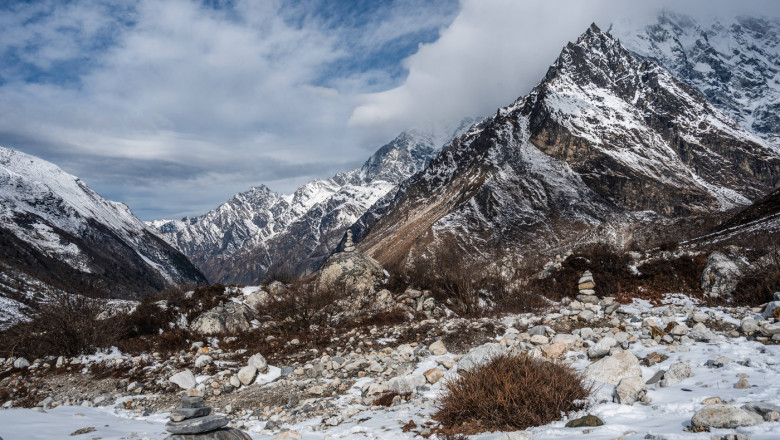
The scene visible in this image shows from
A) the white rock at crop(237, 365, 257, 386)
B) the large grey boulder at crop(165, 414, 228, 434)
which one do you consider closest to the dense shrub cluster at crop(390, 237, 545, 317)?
the white rock at crop(237, 365, 257, 386)

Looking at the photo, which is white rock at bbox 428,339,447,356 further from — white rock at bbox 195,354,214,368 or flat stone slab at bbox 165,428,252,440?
white rock at bbox 195,354,214,368

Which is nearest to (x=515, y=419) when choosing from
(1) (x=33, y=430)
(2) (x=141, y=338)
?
(1) (x=33, y=430)

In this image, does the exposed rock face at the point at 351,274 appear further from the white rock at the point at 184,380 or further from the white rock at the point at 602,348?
the white rock at the point at 602,348

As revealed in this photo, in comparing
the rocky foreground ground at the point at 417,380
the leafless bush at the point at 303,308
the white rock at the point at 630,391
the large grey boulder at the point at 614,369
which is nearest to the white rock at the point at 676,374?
the rocky foreground ground at the point at 417,380

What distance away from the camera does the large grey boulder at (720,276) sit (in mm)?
17781

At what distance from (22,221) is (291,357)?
193m

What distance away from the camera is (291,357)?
14930 mm

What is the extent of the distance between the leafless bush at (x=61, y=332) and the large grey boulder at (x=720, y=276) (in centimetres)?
2781

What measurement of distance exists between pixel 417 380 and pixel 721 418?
655cm

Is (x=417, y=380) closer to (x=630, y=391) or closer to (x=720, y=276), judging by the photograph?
(x=630, y=391)

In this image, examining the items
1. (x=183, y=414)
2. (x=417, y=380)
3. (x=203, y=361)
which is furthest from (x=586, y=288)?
(x=183, y=414)

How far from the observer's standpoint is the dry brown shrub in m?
6.55

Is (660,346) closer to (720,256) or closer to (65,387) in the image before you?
(720,256)

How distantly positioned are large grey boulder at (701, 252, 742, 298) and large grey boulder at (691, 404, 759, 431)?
650 inches
